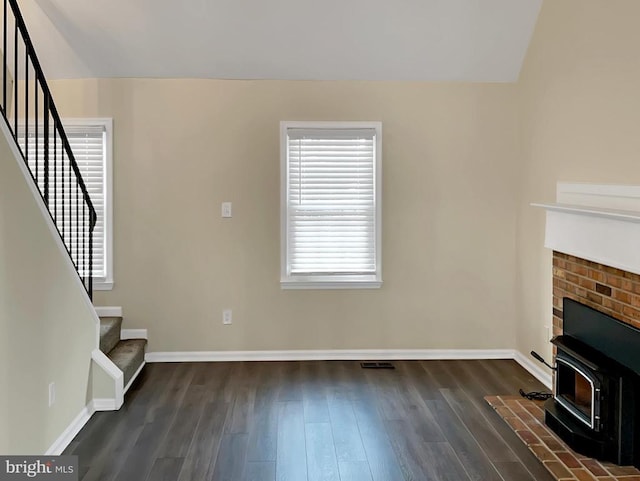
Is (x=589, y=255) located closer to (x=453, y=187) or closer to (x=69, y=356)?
(x=453, y=187)

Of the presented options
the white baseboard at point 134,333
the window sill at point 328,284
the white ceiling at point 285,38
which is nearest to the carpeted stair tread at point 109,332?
the white baseboard at point 134,333

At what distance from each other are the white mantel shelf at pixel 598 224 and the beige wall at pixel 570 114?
9 centimetres

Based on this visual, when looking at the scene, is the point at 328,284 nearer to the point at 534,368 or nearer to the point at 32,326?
the point at 534,368

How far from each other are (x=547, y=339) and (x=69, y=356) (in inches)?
127

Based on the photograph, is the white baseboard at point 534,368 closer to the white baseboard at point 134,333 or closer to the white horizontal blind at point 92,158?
the white baseboard at point 134,333

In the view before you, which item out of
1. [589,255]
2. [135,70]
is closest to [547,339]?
[589,255]

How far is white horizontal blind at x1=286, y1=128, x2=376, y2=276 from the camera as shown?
195 inches

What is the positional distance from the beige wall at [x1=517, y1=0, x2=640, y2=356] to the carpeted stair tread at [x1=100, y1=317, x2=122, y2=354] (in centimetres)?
317

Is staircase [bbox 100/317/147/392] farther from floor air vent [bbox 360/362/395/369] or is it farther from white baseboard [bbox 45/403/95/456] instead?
floor air vent [bbox 360/362/395/369]

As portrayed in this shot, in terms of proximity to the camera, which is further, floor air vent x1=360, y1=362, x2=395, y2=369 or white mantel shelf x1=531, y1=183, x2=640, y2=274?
floor air vent x1=360, y1=362, x2=395, y2=369

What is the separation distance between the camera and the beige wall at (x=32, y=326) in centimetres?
271

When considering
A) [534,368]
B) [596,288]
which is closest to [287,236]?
[534,368]

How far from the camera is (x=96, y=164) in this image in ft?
15.9

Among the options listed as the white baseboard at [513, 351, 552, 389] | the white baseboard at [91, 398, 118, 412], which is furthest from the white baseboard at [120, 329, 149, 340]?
the white baseboard at [513, 351, 552, 389]
